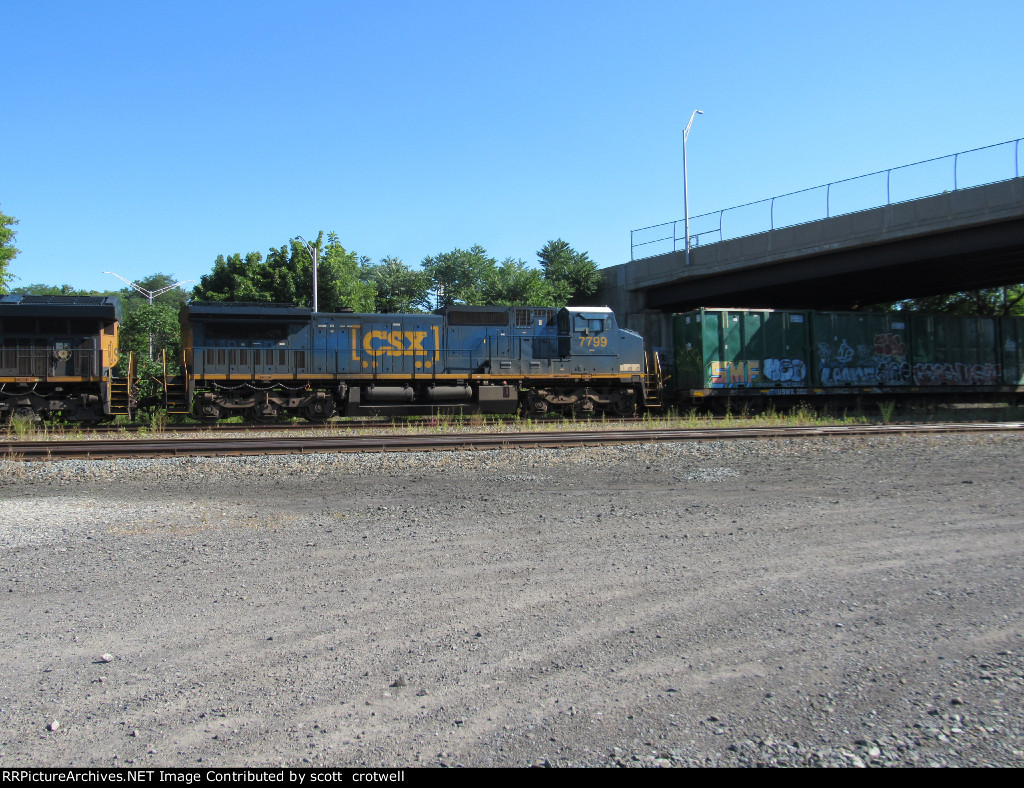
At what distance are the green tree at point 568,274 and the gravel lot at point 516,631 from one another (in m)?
Result: 31.1

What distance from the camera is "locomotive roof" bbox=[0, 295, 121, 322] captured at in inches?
659

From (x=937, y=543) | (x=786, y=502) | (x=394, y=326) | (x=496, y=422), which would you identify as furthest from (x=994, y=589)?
(x=394, y=326)

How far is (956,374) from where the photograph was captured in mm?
25078

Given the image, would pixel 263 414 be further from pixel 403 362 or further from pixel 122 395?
pixel 403 362

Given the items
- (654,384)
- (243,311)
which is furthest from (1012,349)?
(243,311)

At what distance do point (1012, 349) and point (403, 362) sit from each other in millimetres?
23719

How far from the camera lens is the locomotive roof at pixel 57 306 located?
Result: 16750mm

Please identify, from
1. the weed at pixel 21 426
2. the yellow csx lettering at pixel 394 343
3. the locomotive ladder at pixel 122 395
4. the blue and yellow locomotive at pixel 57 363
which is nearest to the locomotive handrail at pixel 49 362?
the blue and yellow locomotive at pixel 57 363

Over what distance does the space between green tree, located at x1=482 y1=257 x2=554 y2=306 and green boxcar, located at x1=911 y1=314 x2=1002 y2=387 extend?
18.8 metres

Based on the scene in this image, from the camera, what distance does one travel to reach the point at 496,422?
18000 millimetres

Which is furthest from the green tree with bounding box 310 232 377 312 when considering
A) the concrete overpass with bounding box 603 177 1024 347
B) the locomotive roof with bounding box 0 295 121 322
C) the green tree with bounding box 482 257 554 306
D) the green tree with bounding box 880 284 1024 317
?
the green tree with bounding box 880 284 1024 317

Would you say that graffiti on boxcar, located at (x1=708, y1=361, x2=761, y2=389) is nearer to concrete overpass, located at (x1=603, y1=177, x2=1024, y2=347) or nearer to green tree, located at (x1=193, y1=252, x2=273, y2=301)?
concrete overpass, located at (x1=603, y1=177, x2=1024, y2=347)
